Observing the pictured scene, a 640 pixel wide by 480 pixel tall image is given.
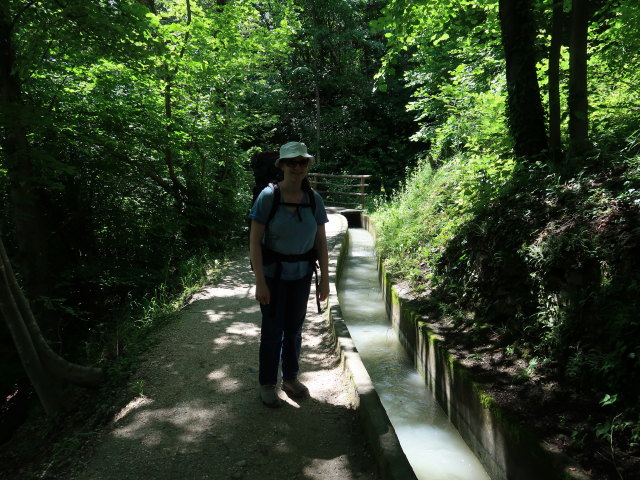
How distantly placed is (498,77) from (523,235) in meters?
4.11

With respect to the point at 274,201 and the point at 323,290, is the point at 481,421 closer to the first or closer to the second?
the point at 323,290

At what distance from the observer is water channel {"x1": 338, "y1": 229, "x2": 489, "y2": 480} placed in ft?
11.9

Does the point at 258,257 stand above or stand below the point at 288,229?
below

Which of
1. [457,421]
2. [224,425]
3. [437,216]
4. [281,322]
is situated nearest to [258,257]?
[281,322]

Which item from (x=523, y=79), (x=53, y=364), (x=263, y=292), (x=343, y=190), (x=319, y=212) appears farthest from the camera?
(x=343, y=190)

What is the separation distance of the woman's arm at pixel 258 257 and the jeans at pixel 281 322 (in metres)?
0.10

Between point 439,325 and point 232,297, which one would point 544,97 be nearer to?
point 439,325

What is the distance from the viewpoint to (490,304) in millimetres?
4625

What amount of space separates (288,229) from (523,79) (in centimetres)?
421

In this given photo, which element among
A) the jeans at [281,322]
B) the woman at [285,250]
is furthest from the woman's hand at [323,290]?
the jeans at [281,322]

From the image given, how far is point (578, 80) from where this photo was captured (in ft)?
16.0

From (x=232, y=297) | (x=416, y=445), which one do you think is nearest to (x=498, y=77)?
(x=232, y=297)

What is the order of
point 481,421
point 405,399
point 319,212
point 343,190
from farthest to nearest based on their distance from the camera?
point 343,190 < point 405,399 < point 481,421 < point 319,212

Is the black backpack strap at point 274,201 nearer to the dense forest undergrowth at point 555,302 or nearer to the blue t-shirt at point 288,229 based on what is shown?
the blue t-shirt at point 288,229
